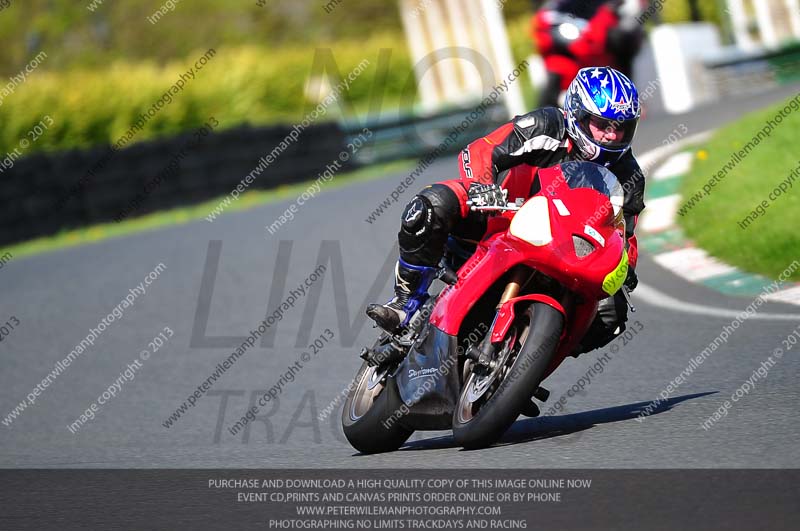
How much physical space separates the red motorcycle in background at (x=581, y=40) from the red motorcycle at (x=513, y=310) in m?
11.7

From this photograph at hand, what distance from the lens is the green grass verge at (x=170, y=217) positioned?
63.0ft

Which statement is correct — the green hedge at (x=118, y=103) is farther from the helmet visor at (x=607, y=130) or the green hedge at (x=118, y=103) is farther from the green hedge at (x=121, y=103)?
the helmet visor at (x=607, y=130)

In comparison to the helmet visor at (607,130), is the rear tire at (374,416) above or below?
below

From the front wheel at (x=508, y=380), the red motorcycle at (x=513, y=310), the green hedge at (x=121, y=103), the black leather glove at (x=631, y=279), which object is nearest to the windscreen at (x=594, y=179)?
the red motorcycle at (x=513, y=310)

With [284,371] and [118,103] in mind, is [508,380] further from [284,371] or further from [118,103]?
[118,103]

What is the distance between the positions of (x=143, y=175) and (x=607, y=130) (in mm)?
15761

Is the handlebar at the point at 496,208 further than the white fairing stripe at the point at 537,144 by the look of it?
No

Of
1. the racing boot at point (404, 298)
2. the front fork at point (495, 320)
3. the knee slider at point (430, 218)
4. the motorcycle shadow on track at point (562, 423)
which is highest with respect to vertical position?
the knee slider at point (430, 218)

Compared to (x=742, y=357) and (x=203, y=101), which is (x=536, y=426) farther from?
(x=203, y=101)

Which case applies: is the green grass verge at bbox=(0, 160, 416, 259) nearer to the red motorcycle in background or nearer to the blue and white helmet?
the red motorcycle in background

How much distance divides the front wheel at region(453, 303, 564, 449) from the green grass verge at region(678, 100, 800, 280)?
465 cm

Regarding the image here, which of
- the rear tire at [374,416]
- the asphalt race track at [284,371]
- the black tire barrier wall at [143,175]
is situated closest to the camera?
the asphalt race track at [284,371]

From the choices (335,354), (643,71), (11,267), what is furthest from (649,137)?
(335,354)

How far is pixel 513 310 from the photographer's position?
18.1 feet
